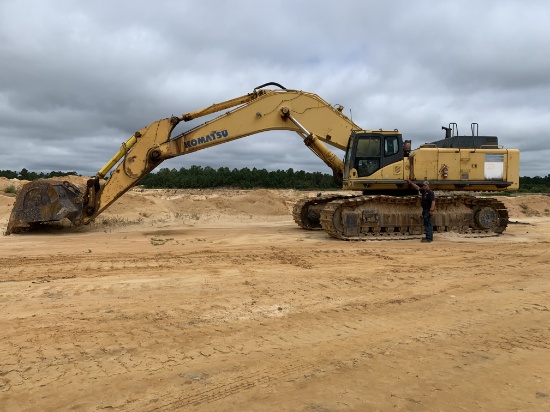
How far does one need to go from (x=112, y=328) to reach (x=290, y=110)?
10349 millimetres

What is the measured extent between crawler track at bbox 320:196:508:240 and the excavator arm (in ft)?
6.94

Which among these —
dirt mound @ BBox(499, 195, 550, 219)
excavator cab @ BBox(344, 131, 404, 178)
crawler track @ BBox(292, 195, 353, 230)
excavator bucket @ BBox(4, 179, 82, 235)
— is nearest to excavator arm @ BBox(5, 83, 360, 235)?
excavator bucket @ BBox(4, 179, 82, 235)

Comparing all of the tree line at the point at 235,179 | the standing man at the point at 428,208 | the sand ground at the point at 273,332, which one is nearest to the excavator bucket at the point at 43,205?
the sand ground at the point at 273,332

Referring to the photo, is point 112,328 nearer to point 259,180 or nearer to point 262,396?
point 262,396

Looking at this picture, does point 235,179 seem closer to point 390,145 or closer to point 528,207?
point 528,207

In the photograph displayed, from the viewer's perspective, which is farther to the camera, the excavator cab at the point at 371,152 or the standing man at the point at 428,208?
the excavator cab at the point at 371,152

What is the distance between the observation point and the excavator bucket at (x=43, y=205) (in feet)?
43.6

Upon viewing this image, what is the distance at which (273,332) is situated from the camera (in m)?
4.34

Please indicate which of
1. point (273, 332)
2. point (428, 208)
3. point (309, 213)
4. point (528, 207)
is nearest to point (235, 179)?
point (528, 207)

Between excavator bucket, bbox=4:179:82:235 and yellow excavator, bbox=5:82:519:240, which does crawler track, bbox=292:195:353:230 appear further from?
excavator bucket, bbox=4:179:82:235

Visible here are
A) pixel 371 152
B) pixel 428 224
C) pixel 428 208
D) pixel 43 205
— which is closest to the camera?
pixel 428 224

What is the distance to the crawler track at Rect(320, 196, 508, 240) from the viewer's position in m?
Result: 11.9

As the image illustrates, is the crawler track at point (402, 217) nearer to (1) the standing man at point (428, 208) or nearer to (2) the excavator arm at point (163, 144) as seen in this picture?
(1) the standing man at point (428, 208)

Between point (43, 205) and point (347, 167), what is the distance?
8.99m
